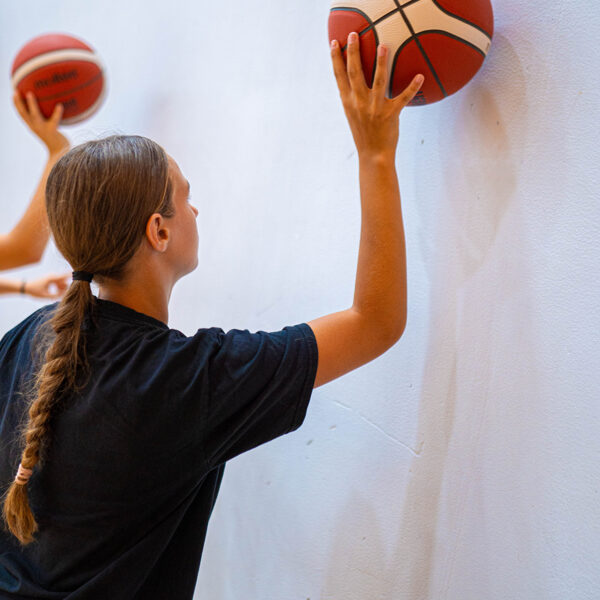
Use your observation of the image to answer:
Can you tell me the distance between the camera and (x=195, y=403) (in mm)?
771

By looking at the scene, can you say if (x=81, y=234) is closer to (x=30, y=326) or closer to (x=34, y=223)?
(x=30, y=326)

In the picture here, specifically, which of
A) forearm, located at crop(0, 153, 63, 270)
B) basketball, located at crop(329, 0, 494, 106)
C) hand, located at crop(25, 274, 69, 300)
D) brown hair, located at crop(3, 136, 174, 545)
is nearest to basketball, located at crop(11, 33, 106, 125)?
forearm, located at crop(0, 153, 63, 270)

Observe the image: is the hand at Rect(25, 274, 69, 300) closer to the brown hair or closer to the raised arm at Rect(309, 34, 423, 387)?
the brown hair

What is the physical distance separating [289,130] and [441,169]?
43cm

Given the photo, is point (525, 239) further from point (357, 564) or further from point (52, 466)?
point (52, 466)

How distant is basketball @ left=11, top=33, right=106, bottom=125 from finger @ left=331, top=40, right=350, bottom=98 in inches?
34.3

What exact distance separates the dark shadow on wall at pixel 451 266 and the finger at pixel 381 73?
0.21 metres

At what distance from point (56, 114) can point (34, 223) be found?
30 centimetres

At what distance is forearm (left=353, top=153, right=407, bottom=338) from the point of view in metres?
0.86

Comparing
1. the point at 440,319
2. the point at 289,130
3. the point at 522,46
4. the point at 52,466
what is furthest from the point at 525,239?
the point at 52,466

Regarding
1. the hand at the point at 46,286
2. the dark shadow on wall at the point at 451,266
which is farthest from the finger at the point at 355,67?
the hand at the point at 46,286

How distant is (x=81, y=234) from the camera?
816mm

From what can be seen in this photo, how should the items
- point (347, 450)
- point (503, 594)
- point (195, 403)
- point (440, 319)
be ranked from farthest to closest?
point (347, 450) < point (440, 319) < point (503, 594) < point (195, 403)

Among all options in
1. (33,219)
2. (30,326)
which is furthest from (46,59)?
(30,326)
